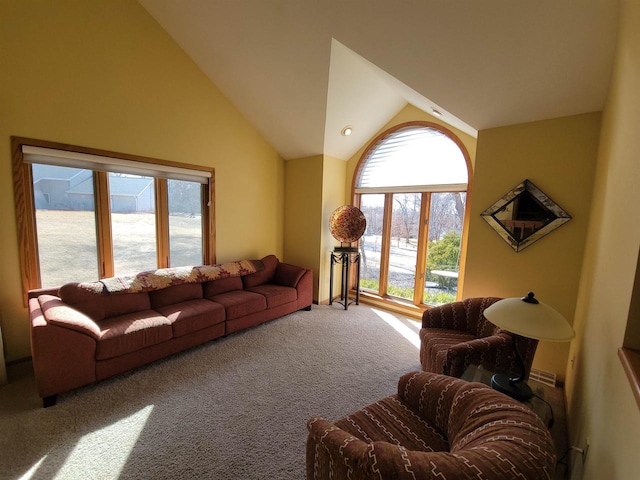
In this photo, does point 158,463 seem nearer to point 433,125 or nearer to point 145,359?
point 145,359

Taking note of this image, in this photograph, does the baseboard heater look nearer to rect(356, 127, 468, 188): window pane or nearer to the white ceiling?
rect(356, 127, 468, 188): window pane

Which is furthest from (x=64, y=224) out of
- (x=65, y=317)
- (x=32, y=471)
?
(x=32, y=471)

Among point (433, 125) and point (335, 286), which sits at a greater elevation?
point (433, 125)

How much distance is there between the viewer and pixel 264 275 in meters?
4.12

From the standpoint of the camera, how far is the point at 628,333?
1028 millimetres

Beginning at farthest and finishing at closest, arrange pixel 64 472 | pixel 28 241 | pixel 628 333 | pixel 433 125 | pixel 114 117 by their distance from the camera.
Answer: pixel 433 125
pixel 114 117
pixel 28 241
pixel 64 472
pixel 628 333

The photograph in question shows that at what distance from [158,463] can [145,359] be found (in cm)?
112

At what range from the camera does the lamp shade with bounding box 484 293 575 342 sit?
1.46 m

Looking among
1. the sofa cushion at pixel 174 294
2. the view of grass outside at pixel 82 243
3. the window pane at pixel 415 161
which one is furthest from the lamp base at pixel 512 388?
the view of grass outside at pixel 82 243

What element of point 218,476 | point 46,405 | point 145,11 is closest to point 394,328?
point 218,476

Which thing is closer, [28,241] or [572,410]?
[572,410]

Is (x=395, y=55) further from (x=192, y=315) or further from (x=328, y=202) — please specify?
A: (x=192, y=315)

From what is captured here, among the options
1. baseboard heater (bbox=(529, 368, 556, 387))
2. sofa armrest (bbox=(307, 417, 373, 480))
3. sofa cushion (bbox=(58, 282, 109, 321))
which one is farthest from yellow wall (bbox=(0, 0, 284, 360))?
baseboard heater (bbox=(529, 368, 556, 387))

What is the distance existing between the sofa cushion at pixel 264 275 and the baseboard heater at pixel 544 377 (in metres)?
3.25
